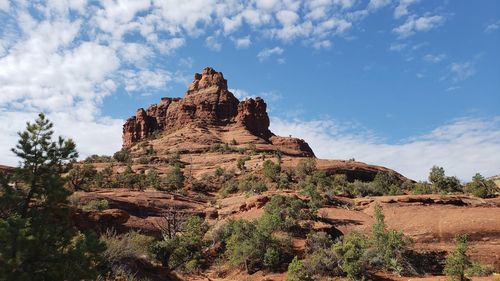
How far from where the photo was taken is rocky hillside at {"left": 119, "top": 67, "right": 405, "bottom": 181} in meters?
72.5

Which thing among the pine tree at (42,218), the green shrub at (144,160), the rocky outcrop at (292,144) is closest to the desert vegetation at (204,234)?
the pine tree at (42,218)

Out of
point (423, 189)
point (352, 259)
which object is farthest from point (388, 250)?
point (423, 189)

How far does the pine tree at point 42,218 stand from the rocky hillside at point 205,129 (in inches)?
2132

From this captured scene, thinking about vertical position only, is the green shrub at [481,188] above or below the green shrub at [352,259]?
above

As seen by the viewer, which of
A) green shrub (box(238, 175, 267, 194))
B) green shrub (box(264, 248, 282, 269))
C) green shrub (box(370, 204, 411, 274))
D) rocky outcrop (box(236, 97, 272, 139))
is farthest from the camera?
rocky outcrop (box(236, 97, 272, 139))

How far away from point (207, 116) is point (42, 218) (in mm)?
83207

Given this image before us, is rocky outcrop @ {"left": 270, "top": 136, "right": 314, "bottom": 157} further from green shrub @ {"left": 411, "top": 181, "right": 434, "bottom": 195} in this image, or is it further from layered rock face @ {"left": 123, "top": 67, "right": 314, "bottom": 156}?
green shrub @ {"left": 411, "top": 181, "right": 434, "bottom": 195}

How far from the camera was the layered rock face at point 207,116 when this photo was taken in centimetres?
9081

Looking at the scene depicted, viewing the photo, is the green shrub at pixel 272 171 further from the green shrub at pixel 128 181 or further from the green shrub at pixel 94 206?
the green shrub at pixel 94 206

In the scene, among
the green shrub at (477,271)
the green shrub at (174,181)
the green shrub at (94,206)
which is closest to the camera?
the green shrub at (477,271)

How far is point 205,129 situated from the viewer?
85.9 meters

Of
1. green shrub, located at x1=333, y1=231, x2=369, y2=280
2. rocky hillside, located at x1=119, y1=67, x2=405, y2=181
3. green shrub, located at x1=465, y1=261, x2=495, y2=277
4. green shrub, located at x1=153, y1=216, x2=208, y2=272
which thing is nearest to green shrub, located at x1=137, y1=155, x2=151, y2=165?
rocky hillside, located at x1=119, y1=67, x2=405, y2=181

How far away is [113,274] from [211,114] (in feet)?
261

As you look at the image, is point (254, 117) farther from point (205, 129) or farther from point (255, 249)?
point (255, 249)
